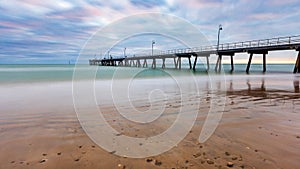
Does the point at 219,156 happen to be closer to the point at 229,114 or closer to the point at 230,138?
the point at 230,138

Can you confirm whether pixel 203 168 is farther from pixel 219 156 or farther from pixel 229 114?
pixel 229 114

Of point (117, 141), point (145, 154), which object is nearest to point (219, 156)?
point (145, 154)

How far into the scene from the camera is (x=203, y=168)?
2561 millimetres

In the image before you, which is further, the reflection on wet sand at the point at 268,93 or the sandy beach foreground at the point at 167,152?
the reflection on wet sand at the point at 268,93

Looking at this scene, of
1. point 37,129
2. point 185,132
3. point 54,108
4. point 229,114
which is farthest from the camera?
point 54,108

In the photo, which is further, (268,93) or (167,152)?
(268,93)

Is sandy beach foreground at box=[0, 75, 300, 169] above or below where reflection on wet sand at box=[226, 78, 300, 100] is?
above

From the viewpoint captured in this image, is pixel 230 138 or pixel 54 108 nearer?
pixel 230 138

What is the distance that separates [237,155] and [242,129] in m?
1.32

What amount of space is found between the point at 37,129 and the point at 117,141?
2015mm

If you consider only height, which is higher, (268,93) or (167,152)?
(167,152)

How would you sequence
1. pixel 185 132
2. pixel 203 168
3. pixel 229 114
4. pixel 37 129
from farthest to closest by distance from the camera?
pixel 229 114
pixel 37 129
pixel 185 132
pixel 203 168

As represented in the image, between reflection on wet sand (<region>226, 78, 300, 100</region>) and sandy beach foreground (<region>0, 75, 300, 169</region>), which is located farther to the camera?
reflection on wet sand (<region>226, 78, 300, 100</region>)

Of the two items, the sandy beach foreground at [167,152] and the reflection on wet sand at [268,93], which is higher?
the sandy beach foreground at [167,152]
